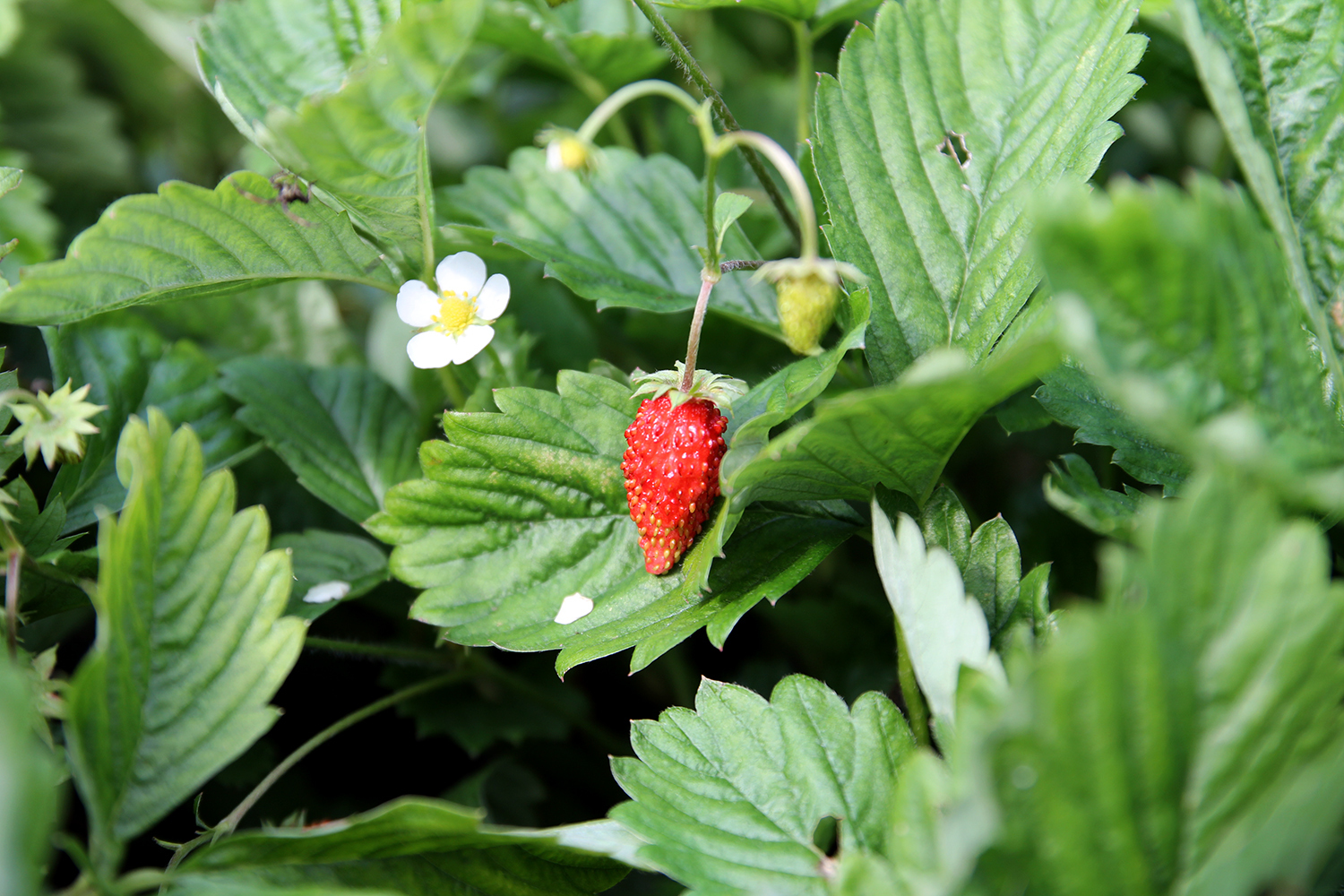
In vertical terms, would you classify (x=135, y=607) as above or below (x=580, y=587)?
above

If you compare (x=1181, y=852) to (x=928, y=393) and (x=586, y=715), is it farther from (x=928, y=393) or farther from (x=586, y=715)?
(x=586, y=715)

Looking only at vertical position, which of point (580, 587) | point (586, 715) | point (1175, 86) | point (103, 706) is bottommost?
point (586, 715)

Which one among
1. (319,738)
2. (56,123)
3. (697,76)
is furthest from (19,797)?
(56,123)

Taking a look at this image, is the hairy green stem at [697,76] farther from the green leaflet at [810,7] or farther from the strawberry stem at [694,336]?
the strawberry stem at [694,336]

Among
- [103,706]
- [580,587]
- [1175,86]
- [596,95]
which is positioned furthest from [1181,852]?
[596,95]

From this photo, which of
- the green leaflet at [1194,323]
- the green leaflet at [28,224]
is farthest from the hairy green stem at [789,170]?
the green leaflet at [28,224]

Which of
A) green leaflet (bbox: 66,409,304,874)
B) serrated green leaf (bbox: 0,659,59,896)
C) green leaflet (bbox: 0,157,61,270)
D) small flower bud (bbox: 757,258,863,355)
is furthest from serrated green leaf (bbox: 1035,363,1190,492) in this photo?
green leaflet (bbox: 0,157,61,270)
